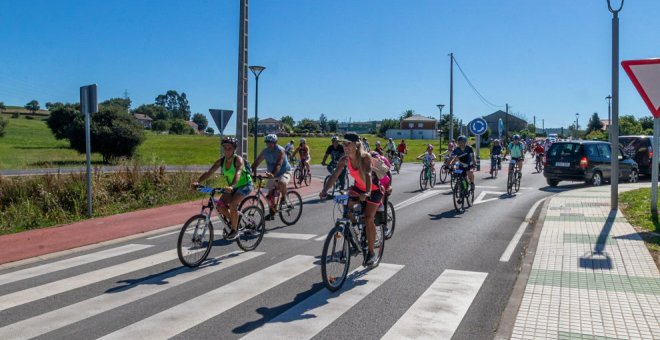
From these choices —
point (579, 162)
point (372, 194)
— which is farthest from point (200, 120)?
point (372, 194)

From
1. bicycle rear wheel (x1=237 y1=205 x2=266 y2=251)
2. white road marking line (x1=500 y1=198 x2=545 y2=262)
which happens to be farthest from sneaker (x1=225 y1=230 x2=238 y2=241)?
white road marking line (x1=500 y1=198 x2=545 y2=262)

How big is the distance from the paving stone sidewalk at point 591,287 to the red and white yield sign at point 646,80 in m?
2.20

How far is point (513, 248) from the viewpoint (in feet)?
26.7

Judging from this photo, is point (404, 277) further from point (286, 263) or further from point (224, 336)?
point (224, 336)

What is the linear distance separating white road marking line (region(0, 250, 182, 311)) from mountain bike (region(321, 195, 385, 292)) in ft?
9.34

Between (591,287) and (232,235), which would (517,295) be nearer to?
(591,287)

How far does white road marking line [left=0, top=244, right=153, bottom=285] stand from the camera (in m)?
6.75

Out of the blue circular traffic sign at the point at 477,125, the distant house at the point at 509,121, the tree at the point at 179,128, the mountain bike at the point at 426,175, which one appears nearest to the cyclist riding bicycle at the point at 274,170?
the mountain bike at the point at 426,175

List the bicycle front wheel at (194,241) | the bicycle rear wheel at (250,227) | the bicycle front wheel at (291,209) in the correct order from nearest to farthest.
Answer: the bicycle front wheel at (194,241) < the bicycle rear wheel at (250,227) < the bicycle front wheel at (291,209)

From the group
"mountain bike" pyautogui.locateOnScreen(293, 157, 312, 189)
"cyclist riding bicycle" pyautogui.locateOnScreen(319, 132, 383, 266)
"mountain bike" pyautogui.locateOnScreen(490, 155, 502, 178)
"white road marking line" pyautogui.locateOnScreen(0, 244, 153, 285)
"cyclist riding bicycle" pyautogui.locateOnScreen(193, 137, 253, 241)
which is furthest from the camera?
"mountain bike" pyautogui.locateOnScreen(490, 155, 502, 178)

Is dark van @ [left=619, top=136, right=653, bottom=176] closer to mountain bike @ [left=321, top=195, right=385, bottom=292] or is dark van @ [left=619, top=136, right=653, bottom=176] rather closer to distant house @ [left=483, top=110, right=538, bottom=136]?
mountain bike @ [left=321, top=195, right=385, bottom=292]

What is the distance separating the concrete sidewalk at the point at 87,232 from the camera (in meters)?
8.41

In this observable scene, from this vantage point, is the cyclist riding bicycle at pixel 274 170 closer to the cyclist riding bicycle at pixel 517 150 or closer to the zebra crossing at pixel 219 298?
the zebra crossing at pixel 219 298

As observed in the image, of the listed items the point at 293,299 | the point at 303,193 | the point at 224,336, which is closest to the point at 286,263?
the point at 293,299
